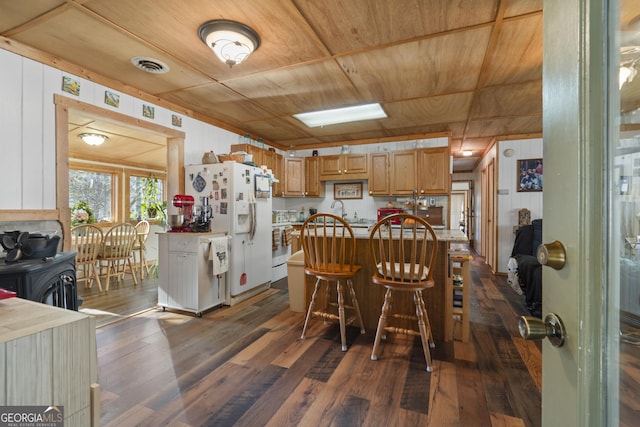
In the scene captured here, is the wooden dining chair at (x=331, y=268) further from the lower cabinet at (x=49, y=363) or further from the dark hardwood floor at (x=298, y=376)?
the lower cabinet at (x=49, y=363)

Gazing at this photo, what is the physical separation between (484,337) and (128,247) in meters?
4.71

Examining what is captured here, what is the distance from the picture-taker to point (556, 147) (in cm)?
57

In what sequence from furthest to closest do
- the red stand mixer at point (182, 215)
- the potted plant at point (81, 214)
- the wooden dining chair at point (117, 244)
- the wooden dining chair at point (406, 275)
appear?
the potted plant at point (81, 214) < the wooden dining chair at point (117, 244) < the red stand mixer at point (182, 215) < the wooden dining chair at point (406, 275)

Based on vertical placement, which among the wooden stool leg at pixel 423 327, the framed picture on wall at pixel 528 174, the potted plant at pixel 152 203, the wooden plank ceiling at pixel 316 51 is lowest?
the wooden stool leg at pixel 423 327

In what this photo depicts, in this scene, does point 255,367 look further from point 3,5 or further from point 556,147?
point 3,5

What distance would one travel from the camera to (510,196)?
4875mm

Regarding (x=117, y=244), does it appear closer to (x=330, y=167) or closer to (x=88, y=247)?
(x=88, y=247)

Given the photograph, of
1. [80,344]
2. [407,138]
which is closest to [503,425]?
[80,344]

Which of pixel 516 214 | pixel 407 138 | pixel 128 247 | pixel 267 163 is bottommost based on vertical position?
pixel 128 247

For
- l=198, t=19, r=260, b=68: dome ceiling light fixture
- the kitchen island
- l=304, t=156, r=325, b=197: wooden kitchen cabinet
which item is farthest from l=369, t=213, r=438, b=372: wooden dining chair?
l=304, t=156, r=325, b=197: wooden kitchen cabinet

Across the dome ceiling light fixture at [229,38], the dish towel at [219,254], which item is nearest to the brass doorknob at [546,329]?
the dome ceiling light fixture at [229,38]

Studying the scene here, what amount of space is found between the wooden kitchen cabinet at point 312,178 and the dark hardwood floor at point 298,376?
2.78m

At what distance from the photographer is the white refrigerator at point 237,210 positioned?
3.46 m

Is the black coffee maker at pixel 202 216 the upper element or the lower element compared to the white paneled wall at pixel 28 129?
lower
